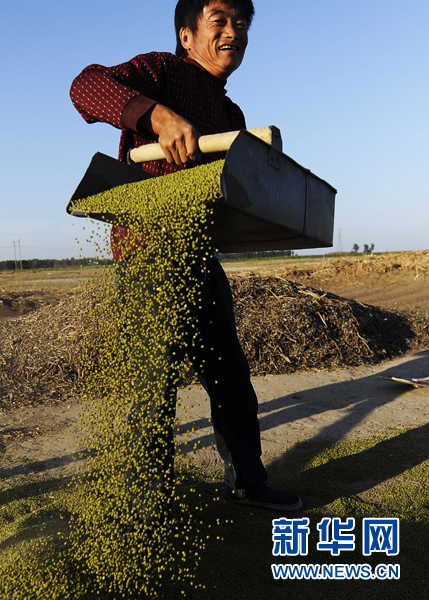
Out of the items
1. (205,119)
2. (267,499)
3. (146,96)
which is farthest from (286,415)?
(146,96)

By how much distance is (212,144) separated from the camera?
5.25 feet

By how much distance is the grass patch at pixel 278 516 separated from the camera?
1.70 m

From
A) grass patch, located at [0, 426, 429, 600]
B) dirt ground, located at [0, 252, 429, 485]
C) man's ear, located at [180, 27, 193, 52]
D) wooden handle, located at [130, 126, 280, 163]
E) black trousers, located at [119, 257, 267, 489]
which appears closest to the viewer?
Answer: wooden handle, located at [130, 126, 280, 163]

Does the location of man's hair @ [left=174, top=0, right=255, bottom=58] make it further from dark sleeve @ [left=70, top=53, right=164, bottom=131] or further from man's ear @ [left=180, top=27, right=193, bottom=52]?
dark sleeve @ [left=70, top=53, right=164, bottom=131]

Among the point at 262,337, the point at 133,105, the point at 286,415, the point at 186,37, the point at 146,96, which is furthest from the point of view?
the point at 262,337

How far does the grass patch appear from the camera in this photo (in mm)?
1698

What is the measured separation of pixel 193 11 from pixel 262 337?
3335mm

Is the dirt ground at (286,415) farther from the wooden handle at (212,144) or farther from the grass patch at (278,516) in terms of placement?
the wooden handle at (212,144)

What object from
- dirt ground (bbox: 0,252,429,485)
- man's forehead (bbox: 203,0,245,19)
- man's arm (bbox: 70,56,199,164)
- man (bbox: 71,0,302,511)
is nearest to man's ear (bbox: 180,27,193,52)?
man (bbox: 71,0,302,511)

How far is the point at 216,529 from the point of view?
2.02m

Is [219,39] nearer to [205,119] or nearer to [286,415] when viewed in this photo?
[205,119]

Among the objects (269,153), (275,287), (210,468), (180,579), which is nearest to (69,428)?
(210,468)

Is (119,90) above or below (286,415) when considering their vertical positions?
above

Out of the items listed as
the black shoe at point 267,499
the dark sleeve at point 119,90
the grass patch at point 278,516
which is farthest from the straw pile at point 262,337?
the dark sleeve at point 119,90
